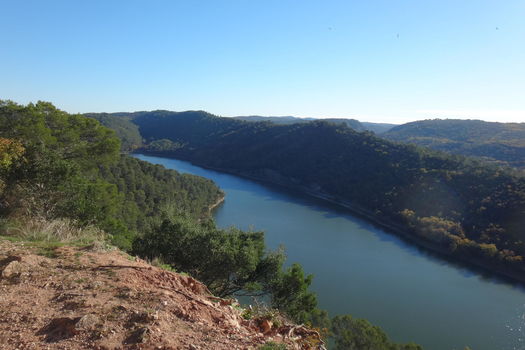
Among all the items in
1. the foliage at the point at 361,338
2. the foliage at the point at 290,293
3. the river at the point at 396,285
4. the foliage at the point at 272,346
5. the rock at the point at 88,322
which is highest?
the rock at the point at 88,322

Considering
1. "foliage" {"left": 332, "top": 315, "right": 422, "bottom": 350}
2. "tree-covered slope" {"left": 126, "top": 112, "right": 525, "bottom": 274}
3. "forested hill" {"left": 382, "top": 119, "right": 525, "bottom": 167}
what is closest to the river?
"tree-covered slope" {"left": 126, "top": 112, "right": 525, "bottom": 274}

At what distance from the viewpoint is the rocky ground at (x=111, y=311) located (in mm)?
2209

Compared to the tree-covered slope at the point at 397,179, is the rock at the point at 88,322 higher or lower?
higher

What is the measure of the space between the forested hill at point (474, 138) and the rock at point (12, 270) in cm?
5318

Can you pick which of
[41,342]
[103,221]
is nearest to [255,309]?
[41,342]

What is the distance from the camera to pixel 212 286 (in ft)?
22.7

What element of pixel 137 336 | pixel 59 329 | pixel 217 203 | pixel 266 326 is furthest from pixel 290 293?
pixel 217 203

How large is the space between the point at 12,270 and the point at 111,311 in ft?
4.10

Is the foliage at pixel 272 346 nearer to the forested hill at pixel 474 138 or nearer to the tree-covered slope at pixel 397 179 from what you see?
the tree-covered slope at pixel 397 179

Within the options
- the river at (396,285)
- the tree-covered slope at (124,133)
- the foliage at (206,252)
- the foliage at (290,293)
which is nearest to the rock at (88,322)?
the foliage at (206,252)

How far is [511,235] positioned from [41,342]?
92.0 ft

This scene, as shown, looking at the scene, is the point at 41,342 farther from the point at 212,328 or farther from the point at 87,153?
the point at 87,153

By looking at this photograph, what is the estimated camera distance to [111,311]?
Result: 8.29 ft

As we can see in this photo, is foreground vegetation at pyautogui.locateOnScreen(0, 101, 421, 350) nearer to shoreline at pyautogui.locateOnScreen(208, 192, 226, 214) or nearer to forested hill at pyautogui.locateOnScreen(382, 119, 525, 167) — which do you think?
shoreline at pyautogui.locateOnScreen(208, 192, 226, 214)
